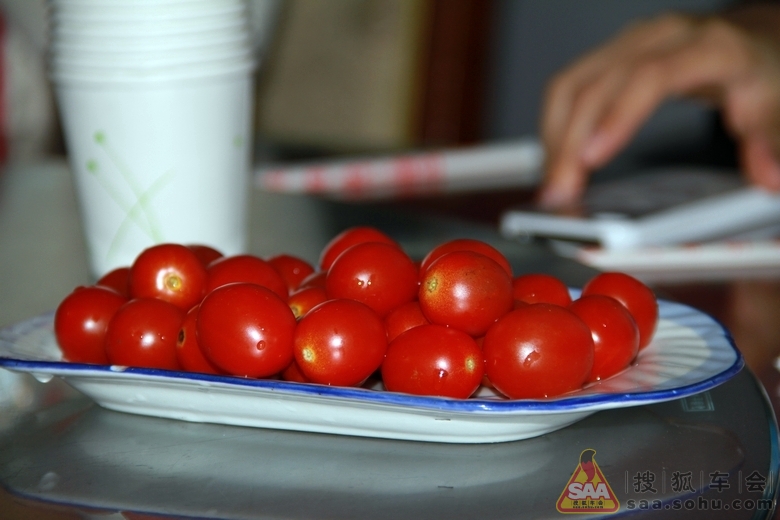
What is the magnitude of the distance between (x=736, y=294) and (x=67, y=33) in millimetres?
583

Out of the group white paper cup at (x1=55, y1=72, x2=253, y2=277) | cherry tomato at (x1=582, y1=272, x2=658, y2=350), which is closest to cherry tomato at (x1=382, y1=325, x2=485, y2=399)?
cherry tomato at (x1=582, y1=272, x2=658, y2=350)

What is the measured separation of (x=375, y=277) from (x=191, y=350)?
100mm

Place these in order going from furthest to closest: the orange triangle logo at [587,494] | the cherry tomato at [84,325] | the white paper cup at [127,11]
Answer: the white paper cup at [127,11] < the cherry tomato at [84,325] < the orange triangle logo at [587,494]

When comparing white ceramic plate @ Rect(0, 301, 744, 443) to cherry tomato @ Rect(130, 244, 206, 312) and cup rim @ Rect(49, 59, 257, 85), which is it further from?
cup rim @ Rect(49, 59, 257, 85)

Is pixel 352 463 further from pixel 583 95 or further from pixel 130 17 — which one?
pixel 583 95

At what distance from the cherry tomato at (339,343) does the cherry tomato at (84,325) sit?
12 centimetres

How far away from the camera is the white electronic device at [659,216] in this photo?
2.87 ft

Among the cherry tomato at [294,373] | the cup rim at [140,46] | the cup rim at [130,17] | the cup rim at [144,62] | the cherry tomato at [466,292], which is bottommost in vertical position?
the cherry tomato at [294,373]

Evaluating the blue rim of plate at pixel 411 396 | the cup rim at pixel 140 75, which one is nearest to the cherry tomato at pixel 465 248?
the blue rim of plate at pixel 411 396

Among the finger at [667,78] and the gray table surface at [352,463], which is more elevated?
the finger at [667,78]

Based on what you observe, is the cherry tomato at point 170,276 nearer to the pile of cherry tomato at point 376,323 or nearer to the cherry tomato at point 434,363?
the pile of cherry tomato at point 376,323

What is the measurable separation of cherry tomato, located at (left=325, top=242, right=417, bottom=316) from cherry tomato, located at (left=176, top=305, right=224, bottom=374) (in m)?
0.07

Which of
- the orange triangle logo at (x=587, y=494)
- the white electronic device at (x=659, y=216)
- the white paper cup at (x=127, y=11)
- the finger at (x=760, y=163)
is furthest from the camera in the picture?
the finger at (x=760, y=163)

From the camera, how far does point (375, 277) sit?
0.46 m
